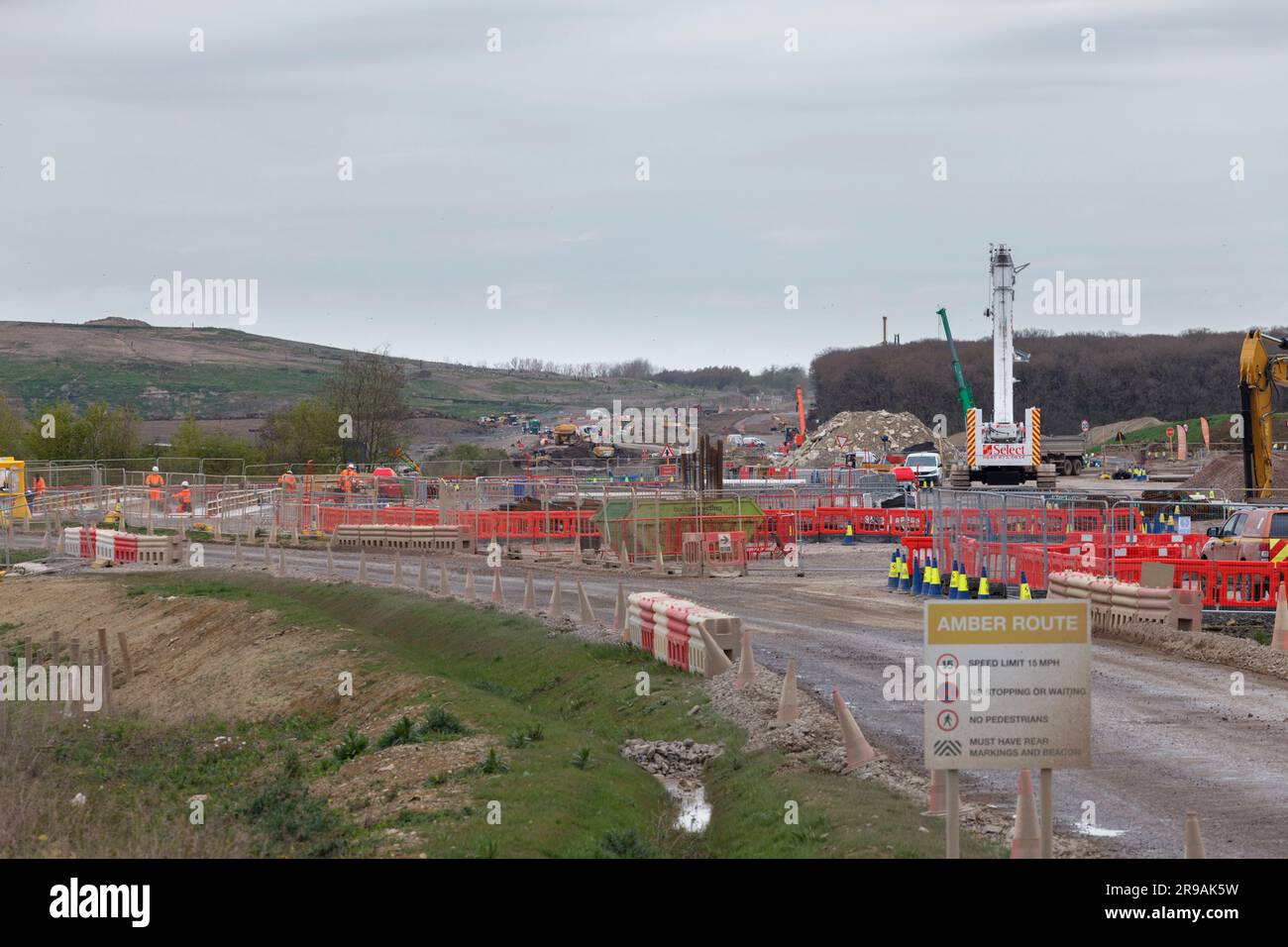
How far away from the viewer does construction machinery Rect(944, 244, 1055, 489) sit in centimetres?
7306

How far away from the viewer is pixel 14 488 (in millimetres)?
59656

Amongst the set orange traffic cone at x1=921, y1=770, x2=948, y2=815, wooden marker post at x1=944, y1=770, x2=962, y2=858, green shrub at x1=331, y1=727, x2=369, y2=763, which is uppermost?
wooden marker post at x1=944, y1=770, x2=962, y2=858

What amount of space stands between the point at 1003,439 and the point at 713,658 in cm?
5527

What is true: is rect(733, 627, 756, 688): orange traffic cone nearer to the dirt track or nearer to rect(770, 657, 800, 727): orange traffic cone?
the dirt track

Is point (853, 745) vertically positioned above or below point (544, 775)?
above

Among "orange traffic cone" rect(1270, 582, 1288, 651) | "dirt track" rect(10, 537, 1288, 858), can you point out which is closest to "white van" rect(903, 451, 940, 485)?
"dirt track" rect(10, 537, 1288, 858)

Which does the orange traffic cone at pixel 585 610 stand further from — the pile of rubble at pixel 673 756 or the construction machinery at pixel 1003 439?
the construction machinery at pixel 1003 439

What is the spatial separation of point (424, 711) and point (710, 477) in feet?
97.3

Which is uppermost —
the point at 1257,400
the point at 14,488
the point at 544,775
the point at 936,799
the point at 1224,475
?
the point at 1257,400

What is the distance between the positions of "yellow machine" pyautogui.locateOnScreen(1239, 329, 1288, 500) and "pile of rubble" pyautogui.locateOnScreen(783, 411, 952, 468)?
6386 centimetres

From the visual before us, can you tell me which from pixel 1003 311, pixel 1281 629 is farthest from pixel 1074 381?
pixel 1281 629

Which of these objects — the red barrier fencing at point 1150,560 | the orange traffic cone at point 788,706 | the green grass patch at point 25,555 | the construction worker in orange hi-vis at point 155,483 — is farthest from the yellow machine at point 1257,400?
the construction worker in orange hi-vis at point 155,483

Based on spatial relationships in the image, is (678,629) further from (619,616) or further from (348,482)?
(348,482)

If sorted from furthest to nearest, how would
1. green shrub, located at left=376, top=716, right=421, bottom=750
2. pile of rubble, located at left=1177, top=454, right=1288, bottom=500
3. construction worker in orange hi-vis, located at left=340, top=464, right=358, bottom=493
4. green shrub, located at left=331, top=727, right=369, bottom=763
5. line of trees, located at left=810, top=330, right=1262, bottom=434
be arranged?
line of trees, located at left=810, top=330, right=1262, bottom=434, pile of rubble, located at left=1177, top=454, right=1288, bottom=500, construction worker in orange hi-vis, located at left=340, top=464, right=358, bottom=493, green shrub, located at left=331, top=727, right=369, bottom=763, green shrub, located at left=376, top=716, right=421, bottom=750
